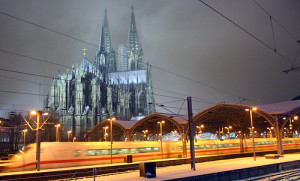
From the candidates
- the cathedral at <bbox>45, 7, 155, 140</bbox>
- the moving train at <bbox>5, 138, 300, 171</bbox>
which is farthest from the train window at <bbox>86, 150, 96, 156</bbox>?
the cathedral at <bbox>45, 7, 155, 140</bbox>

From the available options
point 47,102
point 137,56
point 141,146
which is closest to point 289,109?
point 141,146

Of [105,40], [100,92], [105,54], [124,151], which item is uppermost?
[105,40]

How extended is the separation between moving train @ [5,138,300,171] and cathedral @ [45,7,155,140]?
40.7 m

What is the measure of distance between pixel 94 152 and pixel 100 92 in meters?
72.9

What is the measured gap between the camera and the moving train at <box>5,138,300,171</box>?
23.8 metres

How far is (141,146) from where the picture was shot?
34.0m

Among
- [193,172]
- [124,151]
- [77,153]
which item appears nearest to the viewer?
[193,172]

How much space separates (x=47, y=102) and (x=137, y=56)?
67.1 metres

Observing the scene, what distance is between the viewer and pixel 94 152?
1133 inches

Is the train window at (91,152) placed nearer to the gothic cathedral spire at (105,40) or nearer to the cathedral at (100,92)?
the cathedral at (100,92)

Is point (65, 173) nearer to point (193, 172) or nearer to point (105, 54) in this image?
point (193, 172)

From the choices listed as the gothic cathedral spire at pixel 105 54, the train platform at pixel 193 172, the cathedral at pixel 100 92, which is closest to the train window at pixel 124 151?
the train platform at pixel 193 172

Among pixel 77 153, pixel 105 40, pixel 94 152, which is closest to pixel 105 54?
pixel 105 40

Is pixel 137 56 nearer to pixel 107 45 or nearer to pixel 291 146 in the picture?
pixel 107 45
